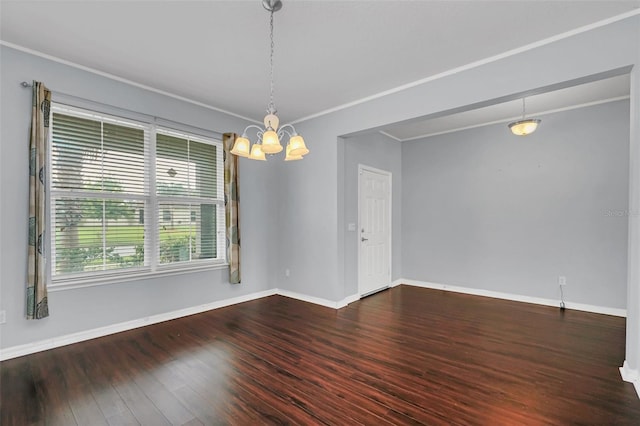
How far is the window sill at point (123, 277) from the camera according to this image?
297cm

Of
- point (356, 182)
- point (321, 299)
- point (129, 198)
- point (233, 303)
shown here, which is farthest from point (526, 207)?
point (129, 198)

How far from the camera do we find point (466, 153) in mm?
5133

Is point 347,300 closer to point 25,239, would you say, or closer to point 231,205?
point 231,205

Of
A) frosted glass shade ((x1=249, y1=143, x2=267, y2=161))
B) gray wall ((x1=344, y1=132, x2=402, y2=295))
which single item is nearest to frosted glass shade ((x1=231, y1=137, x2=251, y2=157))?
frosted glass shade ((x1=249, y1=143, x2=267, y2=161))

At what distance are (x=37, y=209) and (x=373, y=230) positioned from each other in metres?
4.36

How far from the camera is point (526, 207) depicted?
4.55m

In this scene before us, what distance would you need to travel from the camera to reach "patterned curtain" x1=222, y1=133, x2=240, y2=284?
4.27m

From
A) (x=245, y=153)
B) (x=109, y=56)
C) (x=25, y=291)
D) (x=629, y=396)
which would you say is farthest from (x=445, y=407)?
(x=109, y=56)

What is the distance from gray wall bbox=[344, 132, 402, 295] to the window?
1.94m

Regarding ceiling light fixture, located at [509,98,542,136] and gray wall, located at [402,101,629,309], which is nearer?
ceiling light fixture, located at [509,98,542,136]

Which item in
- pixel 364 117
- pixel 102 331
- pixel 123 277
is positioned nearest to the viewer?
pixel 102 331

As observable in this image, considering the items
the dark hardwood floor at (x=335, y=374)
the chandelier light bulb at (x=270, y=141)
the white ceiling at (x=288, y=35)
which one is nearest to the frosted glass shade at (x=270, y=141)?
the chandelier light bulb at (x=270, y=141)

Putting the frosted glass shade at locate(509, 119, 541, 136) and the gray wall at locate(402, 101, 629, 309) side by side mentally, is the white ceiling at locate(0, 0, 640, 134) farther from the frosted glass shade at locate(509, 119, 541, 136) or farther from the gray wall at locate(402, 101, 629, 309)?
the gray wall at locate(402, 101, 629, 309)

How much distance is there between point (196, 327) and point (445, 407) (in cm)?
280
